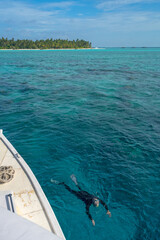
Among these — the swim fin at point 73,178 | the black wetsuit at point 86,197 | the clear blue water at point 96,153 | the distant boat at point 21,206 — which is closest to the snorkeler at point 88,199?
the black wetsuit at point 86,197

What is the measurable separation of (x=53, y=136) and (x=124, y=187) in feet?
24.5

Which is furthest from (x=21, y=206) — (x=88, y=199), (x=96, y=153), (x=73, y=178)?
(x=96, y=153)

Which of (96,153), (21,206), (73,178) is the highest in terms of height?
(21,206)

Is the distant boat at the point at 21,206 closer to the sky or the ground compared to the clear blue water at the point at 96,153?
closer to the sky

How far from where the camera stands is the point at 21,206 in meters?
6.74

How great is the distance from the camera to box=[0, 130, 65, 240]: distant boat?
11.1ft

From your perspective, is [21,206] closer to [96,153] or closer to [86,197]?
[86,197]

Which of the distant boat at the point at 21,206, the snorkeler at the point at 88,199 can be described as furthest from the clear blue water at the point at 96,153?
the distant boat at the point at 21,206

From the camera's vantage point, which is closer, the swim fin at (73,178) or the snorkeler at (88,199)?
the snorkeler at (88,199)

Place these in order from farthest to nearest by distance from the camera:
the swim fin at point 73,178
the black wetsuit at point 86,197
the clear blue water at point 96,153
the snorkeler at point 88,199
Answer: the swim fin at point 73,178 < the black wetsuit at point 86,197 < the snorkeler at point 88,199 < the clear blue water at point 96,153

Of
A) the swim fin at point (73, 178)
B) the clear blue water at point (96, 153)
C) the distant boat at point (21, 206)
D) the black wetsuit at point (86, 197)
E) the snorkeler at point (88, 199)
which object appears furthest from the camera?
the swim fin at point (73, 178)

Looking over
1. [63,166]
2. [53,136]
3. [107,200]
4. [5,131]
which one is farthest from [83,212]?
[5,131]

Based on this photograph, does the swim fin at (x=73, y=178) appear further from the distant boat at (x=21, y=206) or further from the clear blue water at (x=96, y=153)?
the distant boat at (x=21, y=206)

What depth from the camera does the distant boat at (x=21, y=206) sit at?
3382 mm
